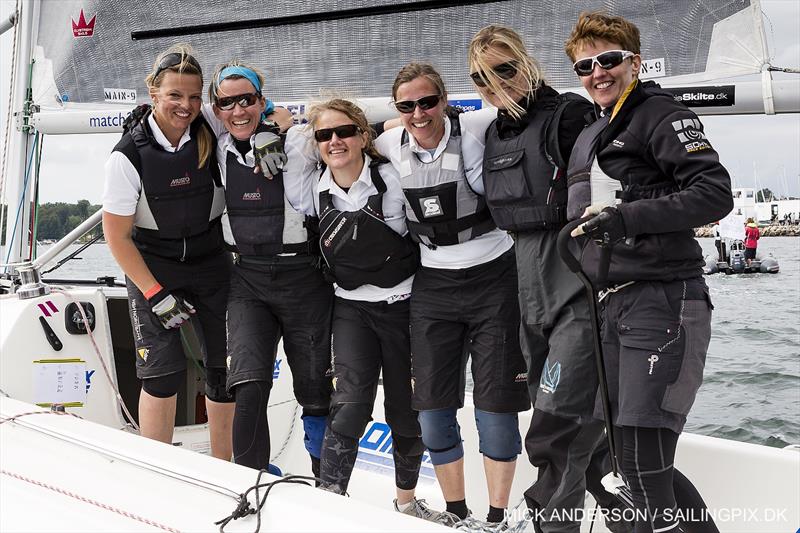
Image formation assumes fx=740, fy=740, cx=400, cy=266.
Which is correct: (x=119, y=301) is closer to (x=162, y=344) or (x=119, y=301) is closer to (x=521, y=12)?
(x=162, y=344)

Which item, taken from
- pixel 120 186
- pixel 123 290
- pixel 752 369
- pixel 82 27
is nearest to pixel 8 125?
pixel 82 27

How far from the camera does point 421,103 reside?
7.00 ft

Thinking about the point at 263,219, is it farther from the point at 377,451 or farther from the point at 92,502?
the point at 377,451

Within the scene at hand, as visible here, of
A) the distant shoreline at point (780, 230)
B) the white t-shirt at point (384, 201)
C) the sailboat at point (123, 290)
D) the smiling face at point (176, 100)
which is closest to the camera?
the sailboat at point (123, 290)

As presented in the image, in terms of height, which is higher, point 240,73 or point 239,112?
point 240,73

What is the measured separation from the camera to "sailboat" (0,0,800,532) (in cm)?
166

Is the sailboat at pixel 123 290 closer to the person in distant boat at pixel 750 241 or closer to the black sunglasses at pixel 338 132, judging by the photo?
the black sunglasses at pixel 338 132

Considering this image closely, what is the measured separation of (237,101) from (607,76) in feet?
3.81

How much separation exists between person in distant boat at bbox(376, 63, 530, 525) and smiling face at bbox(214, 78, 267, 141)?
0.48 meters

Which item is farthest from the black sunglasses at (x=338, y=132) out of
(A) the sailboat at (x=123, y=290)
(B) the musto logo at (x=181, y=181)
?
(B) the musto logo at (x=181, y=181)

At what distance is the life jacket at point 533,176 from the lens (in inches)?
76.6

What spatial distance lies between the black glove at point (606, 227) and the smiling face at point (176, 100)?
141 cm

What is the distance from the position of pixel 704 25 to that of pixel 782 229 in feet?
124

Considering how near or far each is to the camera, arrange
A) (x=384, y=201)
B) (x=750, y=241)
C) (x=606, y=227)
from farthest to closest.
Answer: (x=750, y=241) < (x=384, y=201) < (x=606, y=227)
